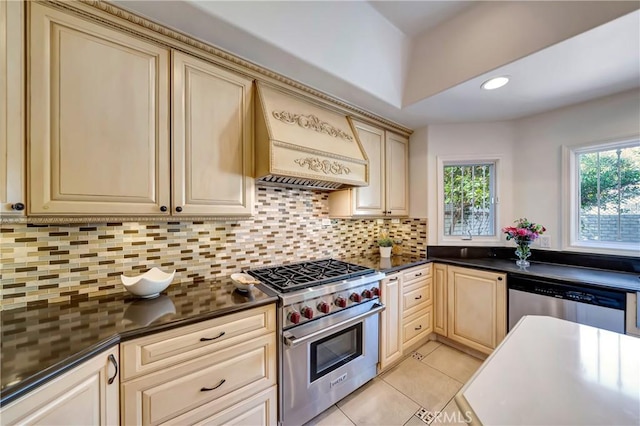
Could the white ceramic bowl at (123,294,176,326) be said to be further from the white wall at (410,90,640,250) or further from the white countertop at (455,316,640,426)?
the white wall at (410,90,640,250)

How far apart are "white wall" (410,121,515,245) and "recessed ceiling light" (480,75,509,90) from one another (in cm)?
82

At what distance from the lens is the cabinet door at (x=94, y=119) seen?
1.03 metres

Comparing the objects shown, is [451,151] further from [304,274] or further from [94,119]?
[94,119]

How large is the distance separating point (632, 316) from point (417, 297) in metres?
1.36

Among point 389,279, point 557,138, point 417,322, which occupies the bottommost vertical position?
point 417,322

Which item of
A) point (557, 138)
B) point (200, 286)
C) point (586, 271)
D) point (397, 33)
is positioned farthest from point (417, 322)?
point (397, 33)

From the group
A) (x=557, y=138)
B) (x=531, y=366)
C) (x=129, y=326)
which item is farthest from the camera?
(x=557, y=138)

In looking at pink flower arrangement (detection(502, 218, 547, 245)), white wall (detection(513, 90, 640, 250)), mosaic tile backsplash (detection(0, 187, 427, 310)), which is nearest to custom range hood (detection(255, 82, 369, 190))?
mosaic tile backsplash (detection(0, 187, 427, 310))

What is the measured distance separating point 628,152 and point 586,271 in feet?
3.54

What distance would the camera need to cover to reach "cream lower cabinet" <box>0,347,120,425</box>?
0.70 meters

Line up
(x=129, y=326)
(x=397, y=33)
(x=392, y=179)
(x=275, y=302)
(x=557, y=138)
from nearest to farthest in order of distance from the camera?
(x=129, y=326) < (x=275, y=302) < (x=397, y=33) < (x=557, y=138) < (x=392, y=179)

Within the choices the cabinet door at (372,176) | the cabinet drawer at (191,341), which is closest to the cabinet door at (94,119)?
the cabinet drawer at (191,341)

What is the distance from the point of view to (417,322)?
7.72 feet

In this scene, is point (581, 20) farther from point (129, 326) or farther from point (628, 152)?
point (129, 326)
